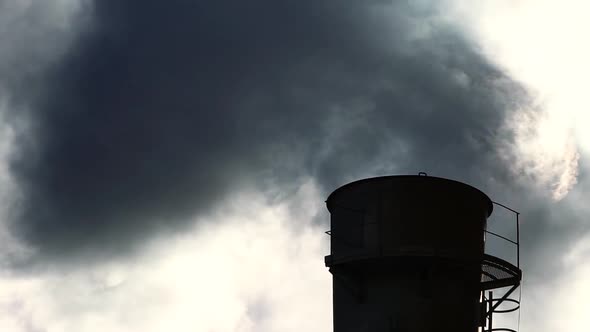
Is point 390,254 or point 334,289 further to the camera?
point 334,289

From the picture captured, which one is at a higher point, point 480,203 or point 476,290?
point 480,203

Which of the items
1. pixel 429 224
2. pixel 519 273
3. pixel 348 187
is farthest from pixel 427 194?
pixel 519 273

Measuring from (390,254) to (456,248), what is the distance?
189cm

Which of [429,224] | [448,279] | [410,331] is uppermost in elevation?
[429,224]

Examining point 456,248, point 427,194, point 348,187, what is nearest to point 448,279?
point 456,248

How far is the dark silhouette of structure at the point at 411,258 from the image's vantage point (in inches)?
814

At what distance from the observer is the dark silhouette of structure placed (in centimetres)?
2067

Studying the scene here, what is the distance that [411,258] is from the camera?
20594 mm

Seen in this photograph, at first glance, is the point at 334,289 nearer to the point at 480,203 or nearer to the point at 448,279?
the point at 448,279

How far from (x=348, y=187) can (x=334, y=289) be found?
2907 millimetres

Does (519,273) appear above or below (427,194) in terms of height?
below

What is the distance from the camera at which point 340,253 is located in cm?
2178

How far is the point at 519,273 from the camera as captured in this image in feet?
73.5

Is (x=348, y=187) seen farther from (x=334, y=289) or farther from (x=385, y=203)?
(x=334, y=289)
